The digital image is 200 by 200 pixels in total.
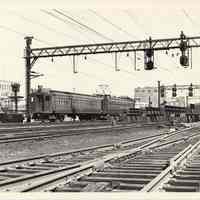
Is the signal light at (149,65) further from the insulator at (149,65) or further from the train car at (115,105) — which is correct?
the train car at (115,105)

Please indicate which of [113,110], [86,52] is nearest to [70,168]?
[86,52]

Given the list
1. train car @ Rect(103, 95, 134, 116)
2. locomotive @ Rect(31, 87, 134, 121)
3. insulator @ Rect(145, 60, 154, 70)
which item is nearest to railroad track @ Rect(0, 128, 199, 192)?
insulator @ Rect(145, 60, 154, 70)

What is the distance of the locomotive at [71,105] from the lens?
148ft

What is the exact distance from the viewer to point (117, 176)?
8.87 m

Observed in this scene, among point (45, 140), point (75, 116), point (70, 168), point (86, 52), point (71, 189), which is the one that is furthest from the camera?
point (75, 116)

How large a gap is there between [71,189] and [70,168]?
9.46 feet

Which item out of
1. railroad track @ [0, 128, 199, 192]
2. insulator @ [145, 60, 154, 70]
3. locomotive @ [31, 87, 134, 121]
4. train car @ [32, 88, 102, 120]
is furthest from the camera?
locomotive @ [31, 87, 134, 121]

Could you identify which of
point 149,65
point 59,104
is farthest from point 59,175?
point 59,104

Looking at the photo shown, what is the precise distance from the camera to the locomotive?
4516cm

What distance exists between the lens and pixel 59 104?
154 ft

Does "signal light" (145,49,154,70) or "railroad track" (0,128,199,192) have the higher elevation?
"signal light" (145,49,154,70)

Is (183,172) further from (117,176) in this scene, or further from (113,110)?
(113,110)

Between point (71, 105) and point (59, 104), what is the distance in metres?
3.24

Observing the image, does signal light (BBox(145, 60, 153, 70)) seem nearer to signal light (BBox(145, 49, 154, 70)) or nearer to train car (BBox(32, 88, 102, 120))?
signal light (BBox(145, 49, 154, 70))
